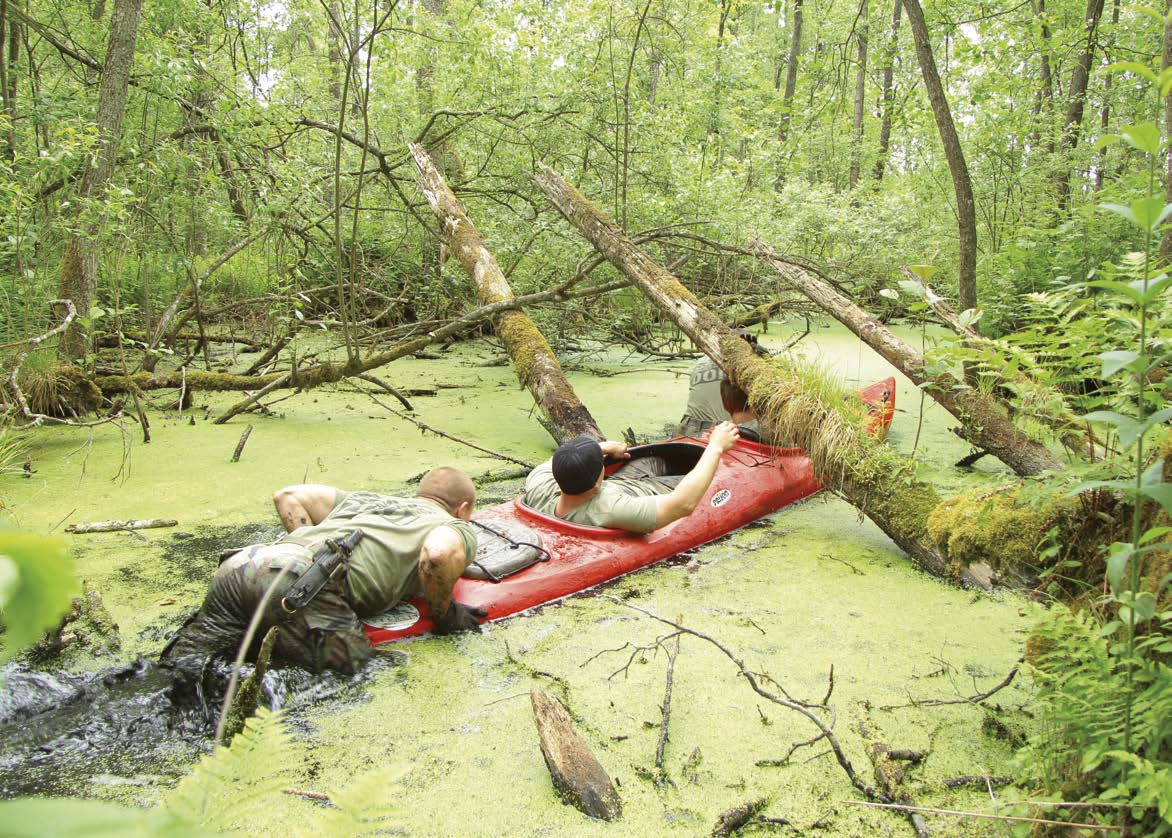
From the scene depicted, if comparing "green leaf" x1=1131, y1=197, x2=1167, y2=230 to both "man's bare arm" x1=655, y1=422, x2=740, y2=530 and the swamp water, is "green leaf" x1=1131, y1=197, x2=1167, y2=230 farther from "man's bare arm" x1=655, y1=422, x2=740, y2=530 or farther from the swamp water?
"man's bare arm" x1=655, y1=422, x2=740, y2=530

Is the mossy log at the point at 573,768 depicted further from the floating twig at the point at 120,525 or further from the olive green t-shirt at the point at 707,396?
the olive green t-shirt at the point at 707,396

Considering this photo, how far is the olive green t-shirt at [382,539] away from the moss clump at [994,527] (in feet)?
5.71

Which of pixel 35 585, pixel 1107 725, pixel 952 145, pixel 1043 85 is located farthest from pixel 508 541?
pixel 1043 85

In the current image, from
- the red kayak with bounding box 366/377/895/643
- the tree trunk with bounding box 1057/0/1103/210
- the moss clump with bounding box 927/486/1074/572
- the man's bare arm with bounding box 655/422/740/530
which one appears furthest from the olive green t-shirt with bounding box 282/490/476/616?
the tree trunk with bounding box 1057/0/1103/210

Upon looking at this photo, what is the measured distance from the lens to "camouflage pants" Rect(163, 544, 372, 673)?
2582 millimetres

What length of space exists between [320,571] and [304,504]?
600 millimetres

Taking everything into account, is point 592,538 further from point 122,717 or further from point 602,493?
point 122,717

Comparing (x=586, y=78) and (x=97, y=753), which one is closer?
(x=97, y=753)

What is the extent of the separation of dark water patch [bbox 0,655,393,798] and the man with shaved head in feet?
0.31

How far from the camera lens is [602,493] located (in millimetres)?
3652

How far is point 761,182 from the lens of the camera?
1000cm

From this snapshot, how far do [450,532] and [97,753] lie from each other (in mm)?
1228

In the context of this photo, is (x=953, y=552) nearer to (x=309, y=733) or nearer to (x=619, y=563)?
(x=619, y=563)

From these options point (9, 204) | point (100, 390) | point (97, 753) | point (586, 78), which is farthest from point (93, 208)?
point (586, 78)
